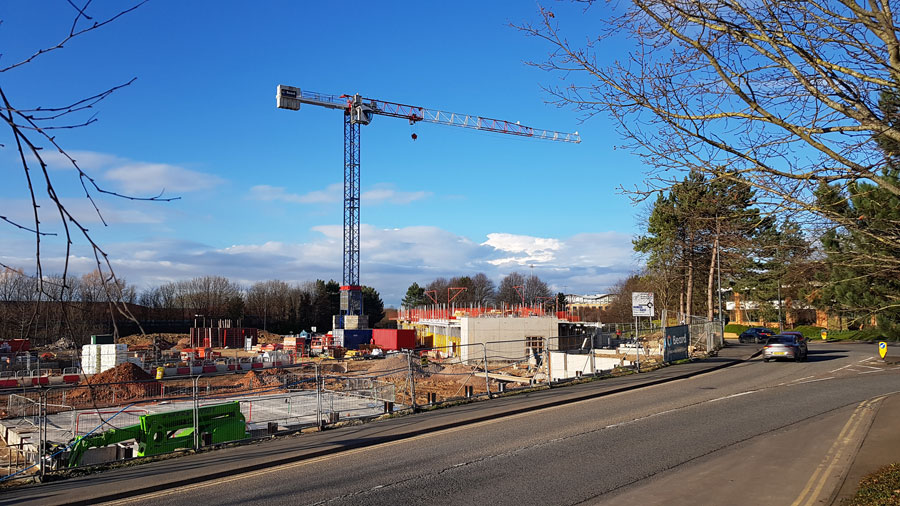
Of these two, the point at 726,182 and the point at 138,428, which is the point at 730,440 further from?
the point at 138,428

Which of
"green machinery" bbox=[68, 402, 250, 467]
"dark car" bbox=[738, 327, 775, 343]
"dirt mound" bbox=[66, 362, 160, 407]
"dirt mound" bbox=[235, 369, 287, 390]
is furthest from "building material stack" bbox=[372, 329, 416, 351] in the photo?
"green machinery" bbox=[68, 402, 250, 467]

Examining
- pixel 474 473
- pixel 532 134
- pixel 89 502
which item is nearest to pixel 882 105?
pixel 474 473

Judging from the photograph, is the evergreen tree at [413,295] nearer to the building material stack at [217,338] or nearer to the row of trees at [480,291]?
the row of trees at [480,291]

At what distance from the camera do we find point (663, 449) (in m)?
11.1

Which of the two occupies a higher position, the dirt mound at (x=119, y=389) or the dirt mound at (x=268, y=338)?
the dirt mound at (x=119, y=389)

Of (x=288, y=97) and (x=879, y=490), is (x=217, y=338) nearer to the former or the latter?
(x=288, y=97)

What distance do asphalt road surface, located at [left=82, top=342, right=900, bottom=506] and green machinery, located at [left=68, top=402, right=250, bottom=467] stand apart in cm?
346

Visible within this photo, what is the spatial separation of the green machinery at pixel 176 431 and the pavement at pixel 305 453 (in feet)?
3.16

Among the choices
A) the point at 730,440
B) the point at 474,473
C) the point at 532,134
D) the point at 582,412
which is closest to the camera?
the point at 474,473

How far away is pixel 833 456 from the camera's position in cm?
1048

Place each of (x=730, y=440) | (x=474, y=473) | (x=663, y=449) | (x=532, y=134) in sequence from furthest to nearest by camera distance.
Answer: (x=532, y=134) < (x=730, y=440) < (x=663, y=449) < (x=474, y=473)

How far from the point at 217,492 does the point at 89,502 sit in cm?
172

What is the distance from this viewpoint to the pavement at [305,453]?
920cm

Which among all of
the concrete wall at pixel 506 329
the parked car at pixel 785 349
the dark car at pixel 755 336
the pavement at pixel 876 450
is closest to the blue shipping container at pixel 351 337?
the concrete wall at pixel 506 329
